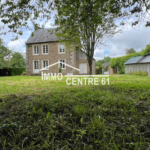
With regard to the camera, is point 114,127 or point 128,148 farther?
point 114,127

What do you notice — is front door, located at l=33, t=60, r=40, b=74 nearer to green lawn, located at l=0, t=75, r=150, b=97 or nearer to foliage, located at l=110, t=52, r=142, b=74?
green lawn, located at l=0, t=75, r=150, b=97

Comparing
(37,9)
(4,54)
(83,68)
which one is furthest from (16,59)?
(37,9)

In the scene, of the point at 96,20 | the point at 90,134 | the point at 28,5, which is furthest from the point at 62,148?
the point at 28,5

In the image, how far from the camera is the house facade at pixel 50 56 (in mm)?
20828

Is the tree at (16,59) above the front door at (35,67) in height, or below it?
above

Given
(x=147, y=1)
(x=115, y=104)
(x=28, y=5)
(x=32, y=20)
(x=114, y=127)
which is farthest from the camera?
(x=32, y=20)

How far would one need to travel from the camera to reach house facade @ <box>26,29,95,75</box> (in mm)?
20828

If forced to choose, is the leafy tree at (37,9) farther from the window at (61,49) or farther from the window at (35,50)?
the window at (35,50)

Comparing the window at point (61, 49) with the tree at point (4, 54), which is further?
the tree at point (4, 54)

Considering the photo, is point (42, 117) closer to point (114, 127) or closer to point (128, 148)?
point (114, 127)

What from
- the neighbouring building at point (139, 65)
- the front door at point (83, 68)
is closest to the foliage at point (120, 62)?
the neighbouring building at point (139, 65)

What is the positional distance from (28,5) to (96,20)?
7.00 feet

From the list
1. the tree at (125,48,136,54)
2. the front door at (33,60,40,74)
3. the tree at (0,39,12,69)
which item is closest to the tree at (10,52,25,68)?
the tree at (0,39,12,69)

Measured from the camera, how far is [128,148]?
4.86 feet
